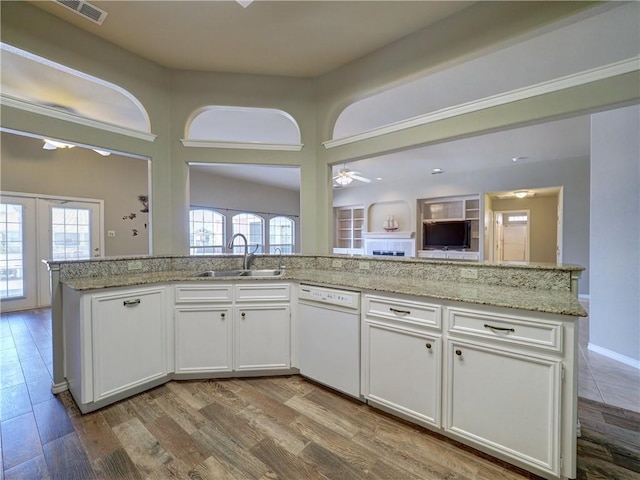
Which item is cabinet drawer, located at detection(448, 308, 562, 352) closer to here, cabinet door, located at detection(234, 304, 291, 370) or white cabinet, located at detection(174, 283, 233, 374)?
cabinet door, located at detection(234, 304, 291, 370)

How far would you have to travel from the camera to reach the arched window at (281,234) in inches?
361

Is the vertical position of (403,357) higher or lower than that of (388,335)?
lower

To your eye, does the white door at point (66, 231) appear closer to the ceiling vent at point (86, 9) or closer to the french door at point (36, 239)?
the french door at point (36, 239)

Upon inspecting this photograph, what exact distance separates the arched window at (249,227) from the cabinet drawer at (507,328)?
6.98m

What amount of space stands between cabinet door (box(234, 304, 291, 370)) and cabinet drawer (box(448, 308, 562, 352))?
1.36 meters

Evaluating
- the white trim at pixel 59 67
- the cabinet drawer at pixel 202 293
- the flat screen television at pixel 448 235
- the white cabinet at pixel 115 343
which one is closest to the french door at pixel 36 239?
the white trim at pixel 59 67

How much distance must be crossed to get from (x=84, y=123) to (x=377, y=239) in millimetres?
7228

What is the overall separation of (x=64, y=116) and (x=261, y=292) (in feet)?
7.07

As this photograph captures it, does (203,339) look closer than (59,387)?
No

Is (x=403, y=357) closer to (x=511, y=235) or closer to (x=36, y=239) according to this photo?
(x=36, y=239)

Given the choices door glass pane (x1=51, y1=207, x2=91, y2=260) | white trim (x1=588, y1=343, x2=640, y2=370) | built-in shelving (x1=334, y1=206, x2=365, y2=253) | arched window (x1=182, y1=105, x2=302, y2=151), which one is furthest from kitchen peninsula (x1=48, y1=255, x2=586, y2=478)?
built-in shelving (x1=334, y1=206, x2=365, y2=253)

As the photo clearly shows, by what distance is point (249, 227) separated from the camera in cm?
848

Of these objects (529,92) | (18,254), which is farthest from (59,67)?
(18,254)

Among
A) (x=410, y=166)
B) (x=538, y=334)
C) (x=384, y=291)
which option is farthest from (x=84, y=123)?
(x=410, y=166)
